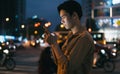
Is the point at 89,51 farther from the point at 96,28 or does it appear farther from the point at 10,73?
the point at 96,28

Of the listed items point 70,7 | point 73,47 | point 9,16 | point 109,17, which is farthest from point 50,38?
point 109,17

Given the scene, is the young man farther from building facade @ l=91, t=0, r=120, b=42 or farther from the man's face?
building facade @ l=91, t=0, r=120, b=42

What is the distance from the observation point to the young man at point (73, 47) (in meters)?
3.32

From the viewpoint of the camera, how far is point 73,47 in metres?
3.37

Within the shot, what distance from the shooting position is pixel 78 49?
3.34 metres

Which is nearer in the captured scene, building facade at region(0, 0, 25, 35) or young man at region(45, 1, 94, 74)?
young man at region(45, 1, 94, 74)

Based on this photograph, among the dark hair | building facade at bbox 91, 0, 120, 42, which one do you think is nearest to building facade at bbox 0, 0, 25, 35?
building facade at bbox 91, 0, 120, 42

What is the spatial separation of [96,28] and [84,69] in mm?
115976

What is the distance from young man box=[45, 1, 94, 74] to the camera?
3.32 meters

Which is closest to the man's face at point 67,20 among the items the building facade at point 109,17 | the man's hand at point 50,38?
the man's hand at point 50,38

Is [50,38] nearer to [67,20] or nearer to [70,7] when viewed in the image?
[67,20]

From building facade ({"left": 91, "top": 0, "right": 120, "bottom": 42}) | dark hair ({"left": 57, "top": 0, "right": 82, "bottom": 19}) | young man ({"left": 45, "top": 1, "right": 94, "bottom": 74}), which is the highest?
dark hair ({"left": 57, "top": 0, "right": 82, "bottom": 19})

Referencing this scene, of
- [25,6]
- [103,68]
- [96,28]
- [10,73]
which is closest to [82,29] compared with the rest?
[10,73]

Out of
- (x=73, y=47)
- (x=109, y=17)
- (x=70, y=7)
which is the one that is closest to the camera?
(x=73, y=47)
